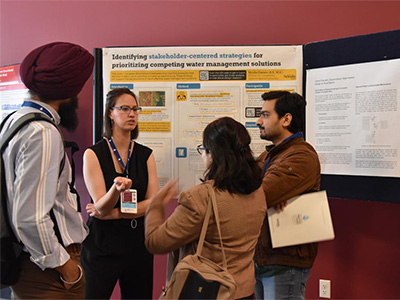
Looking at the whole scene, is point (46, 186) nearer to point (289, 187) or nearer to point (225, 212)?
point (225, 212)

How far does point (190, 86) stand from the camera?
288cm

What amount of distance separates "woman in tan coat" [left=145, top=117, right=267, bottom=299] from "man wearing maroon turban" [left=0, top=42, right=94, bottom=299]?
0.31 meters

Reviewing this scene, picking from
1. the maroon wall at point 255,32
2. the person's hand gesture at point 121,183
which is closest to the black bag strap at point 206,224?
the person's hand gesture at point 121,183

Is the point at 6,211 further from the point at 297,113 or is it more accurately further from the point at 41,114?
the point at 297,113

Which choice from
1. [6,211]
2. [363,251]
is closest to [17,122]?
[6,211]

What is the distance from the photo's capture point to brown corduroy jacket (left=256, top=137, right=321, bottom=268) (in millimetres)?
1806

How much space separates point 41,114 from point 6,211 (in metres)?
0.35

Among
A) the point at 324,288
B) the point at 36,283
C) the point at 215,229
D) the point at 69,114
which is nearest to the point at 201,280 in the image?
the point at 215,229

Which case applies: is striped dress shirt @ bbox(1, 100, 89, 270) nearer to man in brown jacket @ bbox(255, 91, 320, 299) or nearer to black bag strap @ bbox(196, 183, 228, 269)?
black bag strap @ bbox(196, 183, 228, 269)

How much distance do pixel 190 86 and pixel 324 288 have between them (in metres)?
1.89

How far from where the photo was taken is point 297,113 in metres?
2.06

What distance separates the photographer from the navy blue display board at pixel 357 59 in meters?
2.36

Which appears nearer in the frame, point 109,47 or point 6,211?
point 6,211

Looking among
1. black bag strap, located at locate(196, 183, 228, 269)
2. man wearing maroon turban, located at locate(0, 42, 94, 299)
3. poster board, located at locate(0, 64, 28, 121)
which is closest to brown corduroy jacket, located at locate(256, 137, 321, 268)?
black bag strap, located at locate(196, 183, 228, 269)
